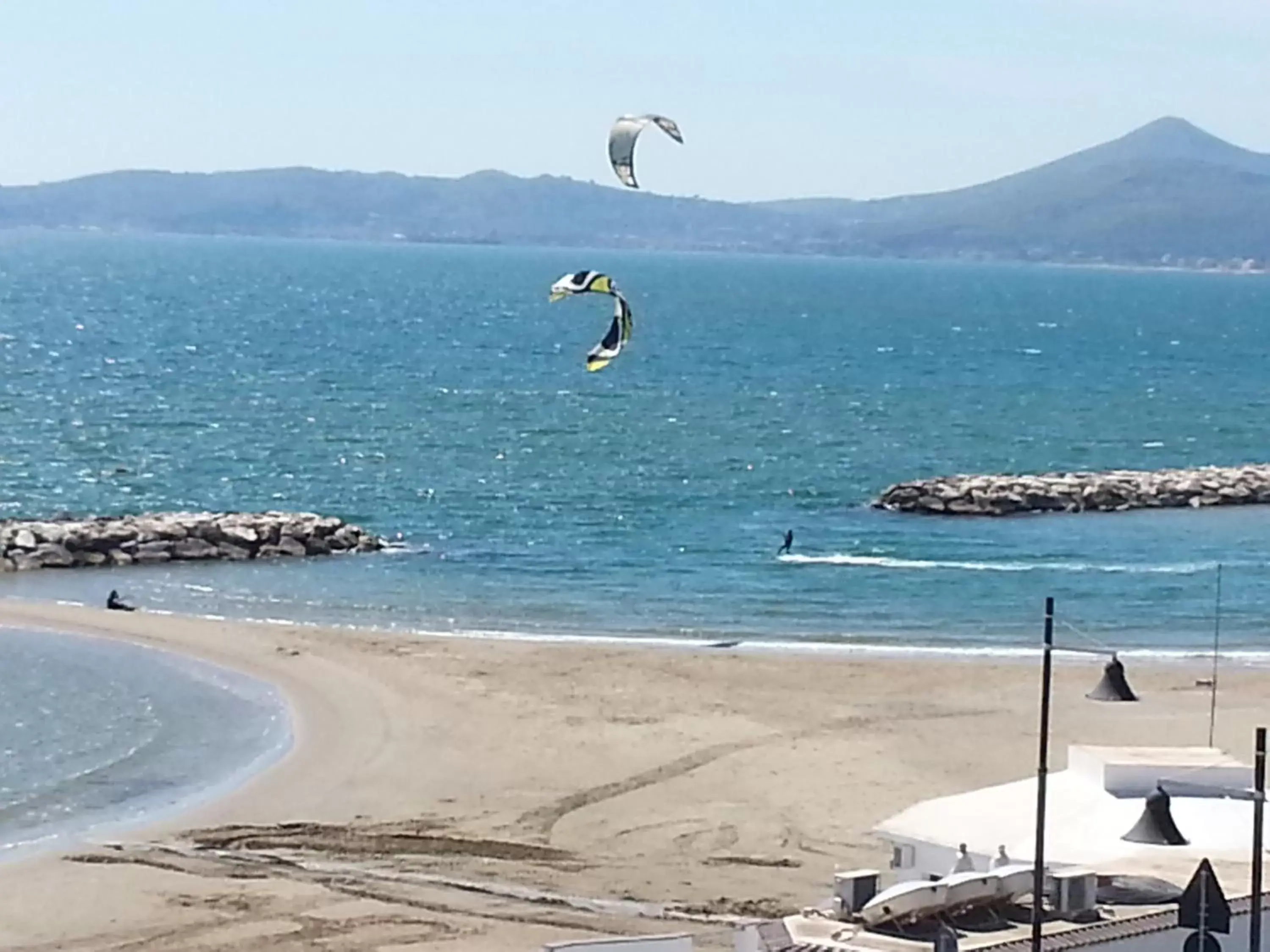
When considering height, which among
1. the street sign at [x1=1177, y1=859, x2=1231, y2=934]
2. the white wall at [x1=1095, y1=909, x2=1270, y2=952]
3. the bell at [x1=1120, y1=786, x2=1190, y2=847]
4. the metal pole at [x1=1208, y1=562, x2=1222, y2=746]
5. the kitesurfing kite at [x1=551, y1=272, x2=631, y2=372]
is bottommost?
the metal pole at [x1=1208, y1=562, x2=1222, y2=746]

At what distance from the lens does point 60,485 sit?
58.6 metres

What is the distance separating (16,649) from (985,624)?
47.5 feet

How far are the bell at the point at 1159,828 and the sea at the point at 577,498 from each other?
381 inches

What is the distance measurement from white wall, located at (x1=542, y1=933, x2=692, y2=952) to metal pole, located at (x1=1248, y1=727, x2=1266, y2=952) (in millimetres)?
3617

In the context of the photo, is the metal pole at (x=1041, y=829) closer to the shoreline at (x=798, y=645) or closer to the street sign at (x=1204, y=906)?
the street sign at (x=1204, y=906)

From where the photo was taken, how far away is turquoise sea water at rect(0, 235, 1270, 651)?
137ft

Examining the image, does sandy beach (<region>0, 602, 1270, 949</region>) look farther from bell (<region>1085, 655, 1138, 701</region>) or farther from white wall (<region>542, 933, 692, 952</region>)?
white wall (<region>542, 933, 692, 952</region>)

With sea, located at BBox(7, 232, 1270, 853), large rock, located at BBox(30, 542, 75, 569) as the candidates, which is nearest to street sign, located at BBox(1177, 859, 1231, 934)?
sea, located at BBox(7, 232, 1270, 853)

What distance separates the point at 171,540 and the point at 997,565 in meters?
14.9

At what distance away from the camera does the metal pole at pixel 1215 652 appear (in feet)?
93.8

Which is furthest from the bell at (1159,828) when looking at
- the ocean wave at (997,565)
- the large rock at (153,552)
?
the large rock at (153,552)

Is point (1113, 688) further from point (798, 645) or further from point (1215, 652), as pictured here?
point (798, 645)

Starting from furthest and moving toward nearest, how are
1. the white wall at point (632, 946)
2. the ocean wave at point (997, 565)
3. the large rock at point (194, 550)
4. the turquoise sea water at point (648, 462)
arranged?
the large rock at point (194, 550), the ocean wave at point (997, 565), the turquoise sea water at point (648, 462), the white wall at point (632, 946)

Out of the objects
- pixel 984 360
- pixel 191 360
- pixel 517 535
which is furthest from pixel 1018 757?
pixel 984 360
